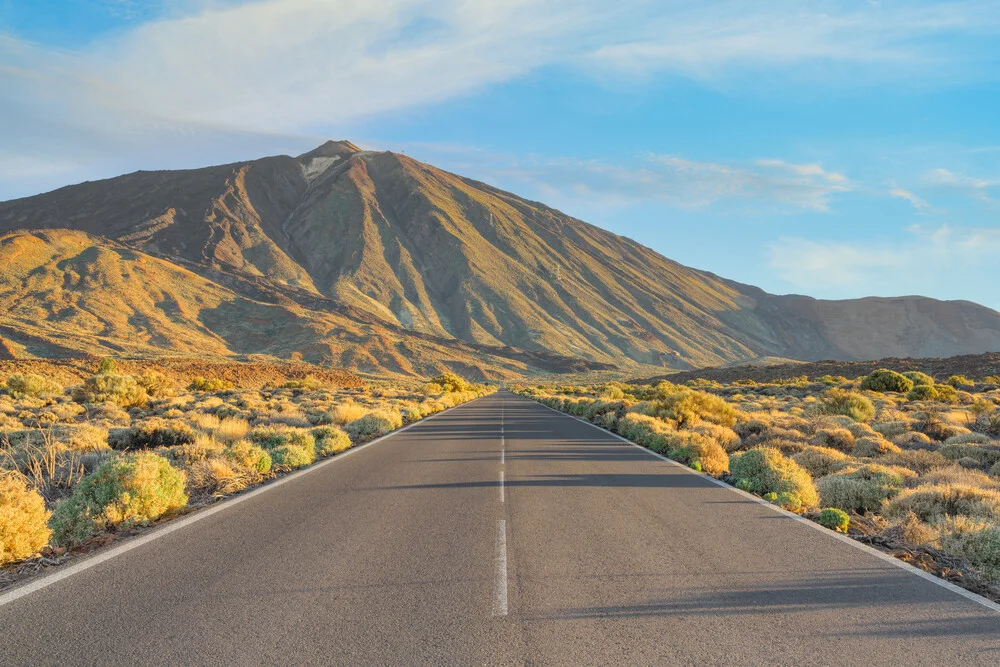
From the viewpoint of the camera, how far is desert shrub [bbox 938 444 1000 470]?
13477 millimetres

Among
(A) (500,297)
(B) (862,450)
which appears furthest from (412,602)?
(A) (500,297)

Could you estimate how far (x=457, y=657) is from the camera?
4.10 metres

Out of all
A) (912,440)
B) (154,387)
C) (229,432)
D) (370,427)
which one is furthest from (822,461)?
(154,387)

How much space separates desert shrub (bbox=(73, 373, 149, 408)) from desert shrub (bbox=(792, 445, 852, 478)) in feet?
96.3

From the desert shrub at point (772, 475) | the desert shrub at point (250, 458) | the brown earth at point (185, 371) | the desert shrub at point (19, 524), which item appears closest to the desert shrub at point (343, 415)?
the desert shrub at point (250, 458)

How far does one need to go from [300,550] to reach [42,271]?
120 metres

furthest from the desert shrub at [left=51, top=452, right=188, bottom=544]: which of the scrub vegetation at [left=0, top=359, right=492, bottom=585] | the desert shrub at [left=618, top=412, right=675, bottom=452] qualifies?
the desert shrub at [left=618, top=412, right=675, bottom=452]

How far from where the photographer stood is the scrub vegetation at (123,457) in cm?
705

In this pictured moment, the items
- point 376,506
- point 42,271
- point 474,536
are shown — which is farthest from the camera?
point 42,271

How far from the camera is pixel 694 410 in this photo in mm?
22812

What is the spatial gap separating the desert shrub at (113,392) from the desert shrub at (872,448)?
30.5 metres

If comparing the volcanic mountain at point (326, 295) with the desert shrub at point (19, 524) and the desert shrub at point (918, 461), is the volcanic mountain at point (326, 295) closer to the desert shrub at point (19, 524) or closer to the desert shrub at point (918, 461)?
the desert shrub at point (19, 524)

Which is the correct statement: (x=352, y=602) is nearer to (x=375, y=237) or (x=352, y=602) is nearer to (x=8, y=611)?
(x=8, y=611)

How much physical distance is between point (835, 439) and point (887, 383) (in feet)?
83.7
